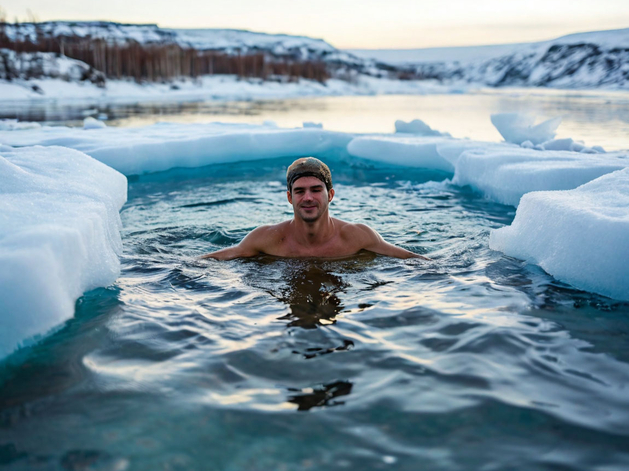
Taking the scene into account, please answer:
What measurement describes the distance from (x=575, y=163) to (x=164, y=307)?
4939mm

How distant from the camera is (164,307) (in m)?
3.22

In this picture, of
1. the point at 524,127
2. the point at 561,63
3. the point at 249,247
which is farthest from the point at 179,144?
the point at 561,63

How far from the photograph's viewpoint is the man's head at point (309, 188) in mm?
3852

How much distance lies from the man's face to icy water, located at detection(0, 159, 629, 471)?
1.37 ft

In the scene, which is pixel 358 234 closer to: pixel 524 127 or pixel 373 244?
pixel 373 244

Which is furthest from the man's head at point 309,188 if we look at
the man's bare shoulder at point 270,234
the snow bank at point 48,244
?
the snow bank at point 48,244

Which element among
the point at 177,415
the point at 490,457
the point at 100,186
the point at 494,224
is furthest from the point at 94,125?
the point at 490,457

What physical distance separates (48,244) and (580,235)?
10.4 ft

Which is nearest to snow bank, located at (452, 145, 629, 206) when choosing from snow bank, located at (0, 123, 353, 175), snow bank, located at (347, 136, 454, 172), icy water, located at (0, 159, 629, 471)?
snow bank, located at (347, 136, 454, 172)

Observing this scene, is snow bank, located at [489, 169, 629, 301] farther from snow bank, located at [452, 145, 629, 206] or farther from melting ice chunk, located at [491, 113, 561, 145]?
melting ice chunk, located at [491, 113, 561, 145]

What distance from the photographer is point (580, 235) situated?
3432 mm

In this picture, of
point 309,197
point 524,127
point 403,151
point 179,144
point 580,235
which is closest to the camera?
point 580,235

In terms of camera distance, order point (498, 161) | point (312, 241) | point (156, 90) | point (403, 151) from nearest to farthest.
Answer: point (312, 241)
point (498, 161)
point (403, 151)
point (156, 90)

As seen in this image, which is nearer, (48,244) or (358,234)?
(48,244)
